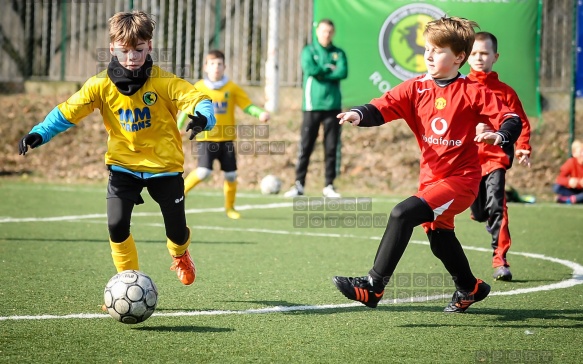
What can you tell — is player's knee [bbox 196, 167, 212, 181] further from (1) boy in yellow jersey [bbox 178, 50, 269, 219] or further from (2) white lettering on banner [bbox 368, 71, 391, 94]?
(2) white lettering on banner [bbox 368, 71, 391, 94]

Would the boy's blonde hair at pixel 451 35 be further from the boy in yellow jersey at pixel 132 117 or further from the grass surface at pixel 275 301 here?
the grass surface at pixel 275 301

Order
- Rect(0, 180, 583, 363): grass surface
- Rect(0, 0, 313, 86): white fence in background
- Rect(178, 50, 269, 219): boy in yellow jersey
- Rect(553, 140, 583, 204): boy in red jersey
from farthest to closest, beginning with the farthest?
Rect(0, 0, 313, 86): white fence in background
Rect(553, 140, 583, 204): boy in red jersey
Rect(178, 50, 269, 219): boy in yellow jersey
Rect(0, 180, 583, 363): grass surface

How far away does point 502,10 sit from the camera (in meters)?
14.6

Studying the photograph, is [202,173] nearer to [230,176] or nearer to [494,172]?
[230,176]

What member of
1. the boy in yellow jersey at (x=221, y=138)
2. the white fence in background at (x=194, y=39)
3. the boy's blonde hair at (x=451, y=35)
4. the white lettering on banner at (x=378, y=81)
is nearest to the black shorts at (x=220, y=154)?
the boy in yellow jersey at (x=221, y=138)

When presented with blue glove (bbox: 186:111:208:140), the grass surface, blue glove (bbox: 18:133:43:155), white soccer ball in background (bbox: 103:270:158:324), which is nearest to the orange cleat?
the grass surface

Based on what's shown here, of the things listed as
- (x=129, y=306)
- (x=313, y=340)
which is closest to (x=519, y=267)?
(x=313, y=340)

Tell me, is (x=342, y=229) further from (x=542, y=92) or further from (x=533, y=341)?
(x=542, y=92)

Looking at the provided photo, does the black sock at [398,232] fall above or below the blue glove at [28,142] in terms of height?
below

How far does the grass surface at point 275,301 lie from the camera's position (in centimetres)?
479

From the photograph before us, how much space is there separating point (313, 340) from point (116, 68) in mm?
2090

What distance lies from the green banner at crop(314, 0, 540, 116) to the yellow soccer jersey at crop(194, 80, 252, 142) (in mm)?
3438

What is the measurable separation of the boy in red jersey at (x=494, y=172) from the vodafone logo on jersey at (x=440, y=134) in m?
1.77

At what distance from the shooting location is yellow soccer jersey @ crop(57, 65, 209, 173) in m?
5.77
